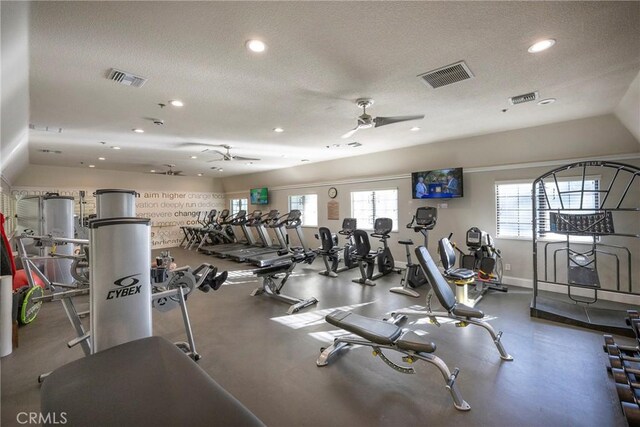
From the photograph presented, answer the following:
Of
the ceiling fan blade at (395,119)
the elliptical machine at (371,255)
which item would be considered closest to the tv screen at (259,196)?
the elliptical machine at (371,255)

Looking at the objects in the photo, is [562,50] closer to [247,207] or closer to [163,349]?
[163,349]

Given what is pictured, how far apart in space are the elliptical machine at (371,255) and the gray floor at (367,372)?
151 cm

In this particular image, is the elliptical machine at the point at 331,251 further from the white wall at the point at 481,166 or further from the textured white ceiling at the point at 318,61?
the textured white ceiling at the point at 318,61

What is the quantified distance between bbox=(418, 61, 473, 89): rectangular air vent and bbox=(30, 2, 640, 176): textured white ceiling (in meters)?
0.10

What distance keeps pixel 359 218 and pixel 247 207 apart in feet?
18.3

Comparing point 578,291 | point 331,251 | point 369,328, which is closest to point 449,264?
point 369,328

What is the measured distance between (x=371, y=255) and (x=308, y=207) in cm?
424

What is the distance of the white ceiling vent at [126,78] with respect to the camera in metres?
2.78

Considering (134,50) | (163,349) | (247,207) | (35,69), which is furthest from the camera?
(247,207)

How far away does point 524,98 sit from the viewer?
3.56m

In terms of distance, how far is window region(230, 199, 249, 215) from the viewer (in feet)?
38.5

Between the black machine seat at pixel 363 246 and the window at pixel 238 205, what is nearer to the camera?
the black machine seat at pixel 363 246

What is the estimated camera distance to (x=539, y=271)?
501 centimetres

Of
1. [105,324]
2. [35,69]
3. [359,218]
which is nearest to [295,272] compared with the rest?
[359,218]
